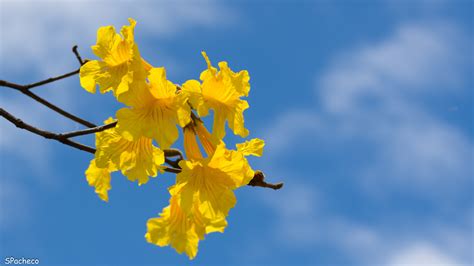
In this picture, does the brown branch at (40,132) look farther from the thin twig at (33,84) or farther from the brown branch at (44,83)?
the thin twig at (33,84)

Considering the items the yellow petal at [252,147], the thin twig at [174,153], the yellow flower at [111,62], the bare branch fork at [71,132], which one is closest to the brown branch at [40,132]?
the bare branch fork at [71,132]

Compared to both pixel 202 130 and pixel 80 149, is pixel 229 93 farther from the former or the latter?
pixel 80 149

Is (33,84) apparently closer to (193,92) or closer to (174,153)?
(174,153)

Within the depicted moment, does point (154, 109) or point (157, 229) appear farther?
point (157, 229)

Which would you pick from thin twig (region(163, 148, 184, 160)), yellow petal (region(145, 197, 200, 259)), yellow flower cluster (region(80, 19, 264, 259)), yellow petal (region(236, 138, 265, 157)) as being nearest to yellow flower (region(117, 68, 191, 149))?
yellow flower cluster (region(80, 19, 264, 259))

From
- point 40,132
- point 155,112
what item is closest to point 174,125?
point 155,112

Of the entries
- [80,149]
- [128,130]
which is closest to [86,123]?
[80,149]

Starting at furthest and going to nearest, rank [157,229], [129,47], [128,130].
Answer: [157,229] → [129,47] → [128,130]
